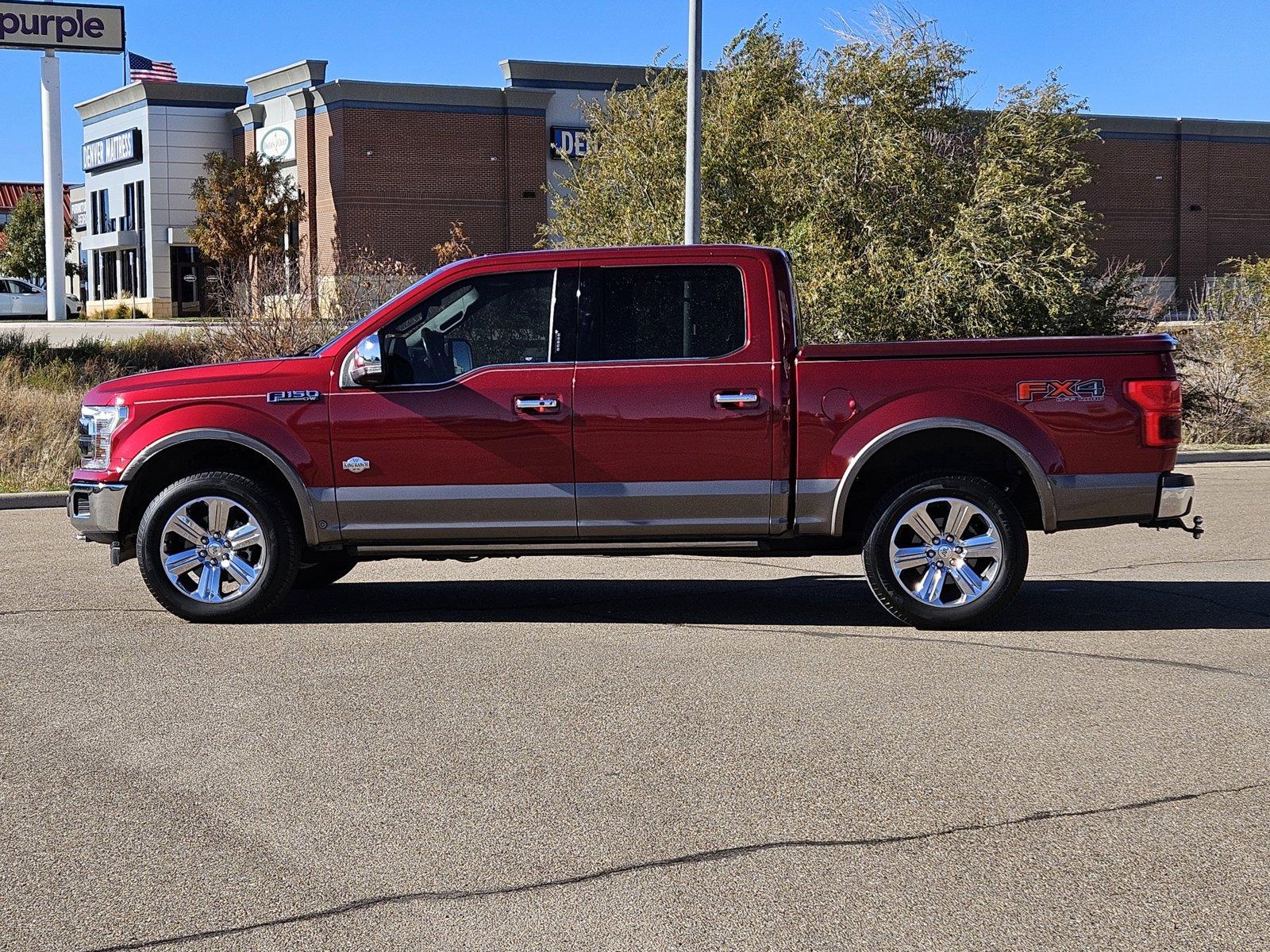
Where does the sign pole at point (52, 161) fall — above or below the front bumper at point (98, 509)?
above

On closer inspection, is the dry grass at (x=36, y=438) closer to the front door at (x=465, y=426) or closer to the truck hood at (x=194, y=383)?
the truck hood at (x=194, y=383)

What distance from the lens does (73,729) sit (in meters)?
6.17

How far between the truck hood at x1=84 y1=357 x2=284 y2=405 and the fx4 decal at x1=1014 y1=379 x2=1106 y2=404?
4.14 metres

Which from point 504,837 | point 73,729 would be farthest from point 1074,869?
point 73,729

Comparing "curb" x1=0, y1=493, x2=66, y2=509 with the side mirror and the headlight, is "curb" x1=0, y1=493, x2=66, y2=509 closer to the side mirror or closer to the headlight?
the headlight

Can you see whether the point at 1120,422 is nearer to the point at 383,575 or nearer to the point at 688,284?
the point at 688,284

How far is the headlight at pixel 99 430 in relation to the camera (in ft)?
27.6

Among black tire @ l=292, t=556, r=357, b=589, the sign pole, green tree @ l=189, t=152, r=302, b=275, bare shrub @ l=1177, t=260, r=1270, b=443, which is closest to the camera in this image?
black tire @ l=292, t=556, r=357, b=589

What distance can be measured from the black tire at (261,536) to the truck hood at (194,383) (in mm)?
477

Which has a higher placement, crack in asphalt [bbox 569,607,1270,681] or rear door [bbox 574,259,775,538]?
rear door [bbox 574,259,775,538]

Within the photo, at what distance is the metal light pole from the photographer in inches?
715

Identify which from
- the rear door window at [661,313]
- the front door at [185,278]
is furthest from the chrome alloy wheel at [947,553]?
the front door at [185,278]

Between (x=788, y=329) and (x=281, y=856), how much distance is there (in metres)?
4.53

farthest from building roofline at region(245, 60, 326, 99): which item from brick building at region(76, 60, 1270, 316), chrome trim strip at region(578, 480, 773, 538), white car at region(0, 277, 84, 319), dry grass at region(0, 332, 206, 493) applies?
chrome trim strip at region(578, 480, 773, 538)
